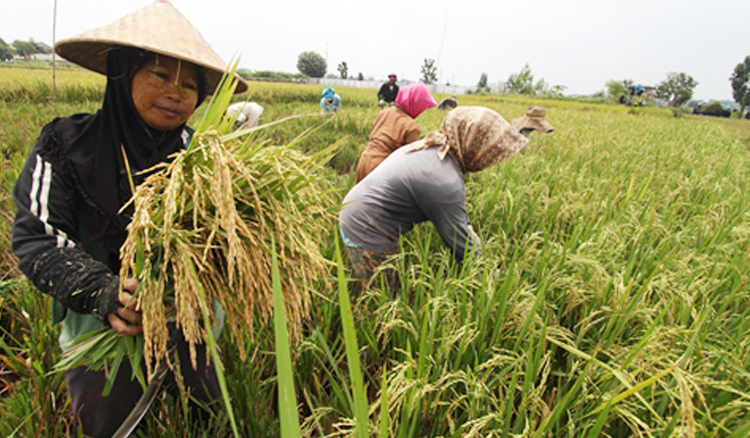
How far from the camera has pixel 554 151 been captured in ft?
15.9

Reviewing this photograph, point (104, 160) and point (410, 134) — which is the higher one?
point (410, 134)

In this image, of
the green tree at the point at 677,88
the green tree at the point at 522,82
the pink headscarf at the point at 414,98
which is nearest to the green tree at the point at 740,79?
the green tree at the point at 677,88

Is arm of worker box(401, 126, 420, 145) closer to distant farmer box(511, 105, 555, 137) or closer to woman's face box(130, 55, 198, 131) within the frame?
woman's face box(130, 55, 198, 131)

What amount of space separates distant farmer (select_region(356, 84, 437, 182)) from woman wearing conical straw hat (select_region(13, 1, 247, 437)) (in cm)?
230

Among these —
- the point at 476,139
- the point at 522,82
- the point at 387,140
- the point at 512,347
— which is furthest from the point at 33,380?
the point at 522,82

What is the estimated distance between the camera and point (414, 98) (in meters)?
3.47

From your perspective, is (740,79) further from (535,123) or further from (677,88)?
(535,123)

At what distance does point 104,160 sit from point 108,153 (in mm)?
30

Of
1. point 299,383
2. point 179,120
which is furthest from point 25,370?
point 179,120

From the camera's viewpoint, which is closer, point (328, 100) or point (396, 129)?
point (396, 129)

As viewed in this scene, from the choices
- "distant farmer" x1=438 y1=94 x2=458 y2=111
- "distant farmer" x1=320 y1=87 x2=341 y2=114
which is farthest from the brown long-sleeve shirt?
"distant farmer" x1=320 y1=87 x2=341 y2=114

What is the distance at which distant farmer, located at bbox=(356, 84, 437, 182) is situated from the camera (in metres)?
3.38

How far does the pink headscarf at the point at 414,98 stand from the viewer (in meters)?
3.47

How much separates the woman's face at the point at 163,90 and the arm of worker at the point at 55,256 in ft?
1.03
